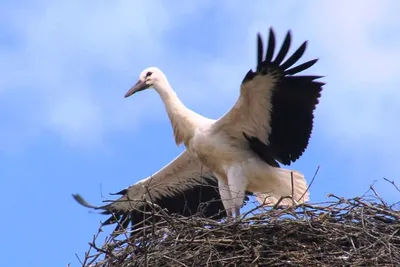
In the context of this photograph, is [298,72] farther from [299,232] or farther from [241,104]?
[299,232]

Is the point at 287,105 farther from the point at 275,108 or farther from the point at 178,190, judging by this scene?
the point at 178,190

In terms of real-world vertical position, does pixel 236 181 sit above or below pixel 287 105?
below

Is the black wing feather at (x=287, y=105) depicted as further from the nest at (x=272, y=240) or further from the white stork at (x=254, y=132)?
the nest at (x=272, y=240)

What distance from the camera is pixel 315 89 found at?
836 cm

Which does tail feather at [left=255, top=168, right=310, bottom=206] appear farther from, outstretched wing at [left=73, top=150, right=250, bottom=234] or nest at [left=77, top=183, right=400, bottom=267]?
nest at [left=77, top=183, right=400, bottom=267]

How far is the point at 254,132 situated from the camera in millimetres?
8758

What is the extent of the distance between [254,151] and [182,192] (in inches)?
34.3

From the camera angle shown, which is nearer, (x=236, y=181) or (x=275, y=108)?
(x=275, y=108)

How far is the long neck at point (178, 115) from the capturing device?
8859 millimetres

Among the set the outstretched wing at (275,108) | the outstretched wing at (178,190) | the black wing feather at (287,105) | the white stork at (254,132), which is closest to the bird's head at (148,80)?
the white stork at (254,132)

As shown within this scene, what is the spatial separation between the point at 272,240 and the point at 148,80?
8.88 ft

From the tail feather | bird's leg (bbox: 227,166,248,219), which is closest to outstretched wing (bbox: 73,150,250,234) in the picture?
bird's leg (bbox: 227,166,248,219)

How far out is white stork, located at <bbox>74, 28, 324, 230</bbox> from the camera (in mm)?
8367

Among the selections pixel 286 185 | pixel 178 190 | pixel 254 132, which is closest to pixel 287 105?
pixel 254 132
